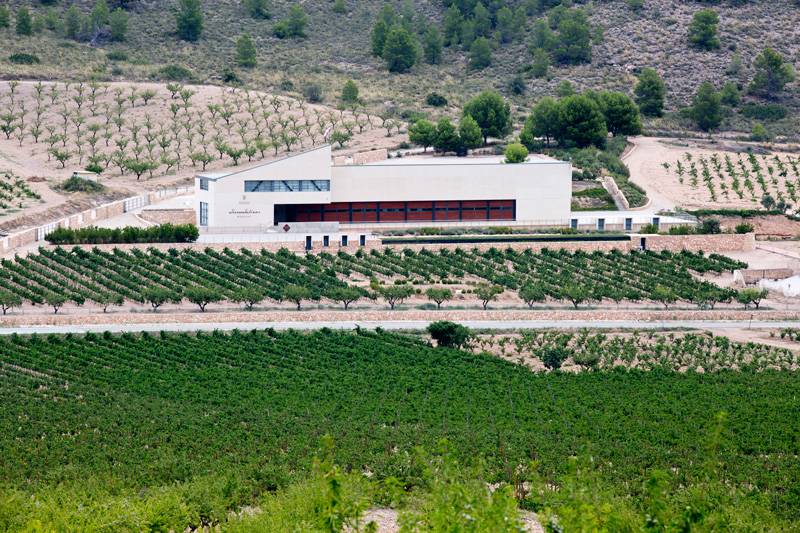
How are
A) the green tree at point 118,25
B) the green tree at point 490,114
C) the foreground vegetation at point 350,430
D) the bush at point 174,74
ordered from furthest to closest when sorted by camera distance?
the green tree at point 118,25 → the bush at point 174,74 → the green tree at point 490,114 → the foreground vegetation at point 350,430

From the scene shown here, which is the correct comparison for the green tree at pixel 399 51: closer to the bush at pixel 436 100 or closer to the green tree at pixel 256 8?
the bush at pixel 436 100

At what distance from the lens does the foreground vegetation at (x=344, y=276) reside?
57156mm

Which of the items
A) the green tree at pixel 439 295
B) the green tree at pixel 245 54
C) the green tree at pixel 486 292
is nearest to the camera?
the green tree at pixel 439 295

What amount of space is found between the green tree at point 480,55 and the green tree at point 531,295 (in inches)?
2077

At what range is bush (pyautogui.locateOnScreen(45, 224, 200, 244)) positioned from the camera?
209ft

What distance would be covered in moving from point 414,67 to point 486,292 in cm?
5345

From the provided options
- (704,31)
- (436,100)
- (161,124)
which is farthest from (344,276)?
(704,31)

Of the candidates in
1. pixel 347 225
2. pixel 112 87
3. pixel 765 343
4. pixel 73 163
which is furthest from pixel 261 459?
pixel 112 87

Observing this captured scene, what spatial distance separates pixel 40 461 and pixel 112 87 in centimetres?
5881

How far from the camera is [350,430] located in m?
41.2

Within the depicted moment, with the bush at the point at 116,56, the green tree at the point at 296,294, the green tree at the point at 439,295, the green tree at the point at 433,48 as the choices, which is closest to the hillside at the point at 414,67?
the bush at the point at 116,56

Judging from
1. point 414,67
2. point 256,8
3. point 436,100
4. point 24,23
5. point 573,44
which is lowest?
point 436,100

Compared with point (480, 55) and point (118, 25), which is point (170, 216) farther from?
point (480, 55)

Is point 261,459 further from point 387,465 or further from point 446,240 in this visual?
point 446,240
